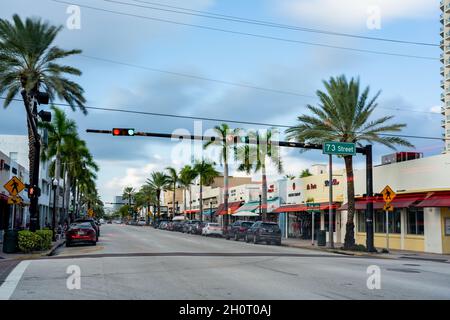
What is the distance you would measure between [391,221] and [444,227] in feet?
18.5

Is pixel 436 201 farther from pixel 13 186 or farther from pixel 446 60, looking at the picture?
pixel 446 60

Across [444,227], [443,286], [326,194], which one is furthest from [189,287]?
[326,194]

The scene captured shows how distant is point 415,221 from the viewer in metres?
31.4

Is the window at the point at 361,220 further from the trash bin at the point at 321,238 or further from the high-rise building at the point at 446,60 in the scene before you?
the high-rise building at the point at 446,60

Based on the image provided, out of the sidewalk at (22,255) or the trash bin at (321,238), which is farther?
the trash bin at (321,238)

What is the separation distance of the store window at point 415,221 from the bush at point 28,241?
21.2 meters

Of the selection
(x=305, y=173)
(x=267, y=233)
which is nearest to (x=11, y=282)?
(x=267, y=233)

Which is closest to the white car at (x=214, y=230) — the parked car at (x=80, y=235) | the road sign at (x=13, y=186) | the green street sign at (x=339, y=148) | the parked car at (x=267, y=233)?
the parked car at (x=267, y=233)

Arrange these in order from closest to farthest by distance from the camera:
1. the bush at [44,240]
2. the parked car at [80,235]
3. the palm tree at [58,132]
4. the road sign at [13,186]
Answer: the road sign at [13,186], the bush at [44,240], the parked car at [80,235], the palm tree at [58,132]

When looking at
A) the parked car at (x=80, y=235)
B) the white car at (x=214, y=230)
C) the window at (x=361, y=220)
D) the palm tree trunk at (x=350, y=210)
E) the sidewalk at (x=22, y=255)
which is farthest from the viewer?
the white car at (x=214, y=230)

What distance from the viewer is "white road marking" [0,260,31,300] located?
10.8m

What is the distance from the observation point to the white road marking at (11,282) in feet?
35.6

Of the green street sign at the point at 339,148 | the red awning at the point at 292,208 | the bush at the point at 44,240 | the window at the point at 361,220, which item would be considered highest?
the green street sign at the point at 339,148
